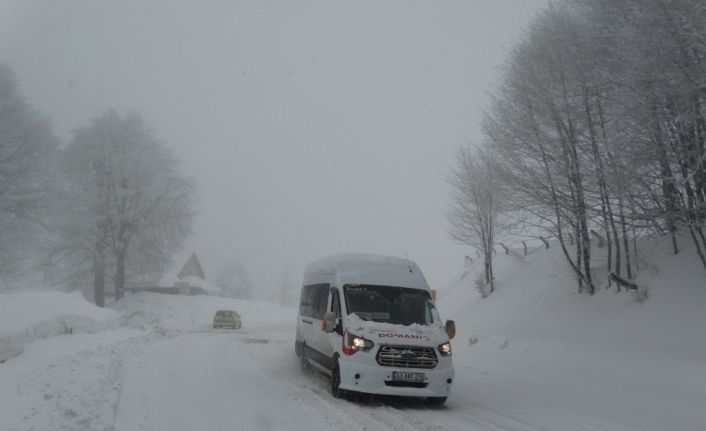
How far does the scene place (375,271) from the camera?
36.5 feet

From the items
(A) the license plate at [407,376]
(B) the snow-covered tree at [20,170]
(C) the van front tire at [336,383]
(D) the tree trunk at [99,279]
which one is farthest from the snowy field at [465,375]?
(D) the tree trunk at [99,279]

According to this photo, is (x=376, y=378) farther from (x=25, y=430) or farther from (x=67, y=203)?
(x=67, y=203)

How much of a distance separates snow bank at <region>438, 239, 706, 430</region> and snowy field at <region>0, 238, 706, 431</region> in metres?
0.03

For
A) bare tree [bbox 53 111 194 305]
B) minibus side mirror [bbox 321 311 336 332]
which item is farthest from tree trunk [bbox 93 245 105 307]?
minibus side mirror [bbox 321 311 336 332]

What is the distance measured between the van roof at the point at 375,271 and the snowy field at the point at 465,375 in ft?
7.50

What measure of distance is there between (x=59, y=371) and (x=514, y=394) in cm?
912

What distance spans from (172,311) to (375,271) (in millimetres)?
26106

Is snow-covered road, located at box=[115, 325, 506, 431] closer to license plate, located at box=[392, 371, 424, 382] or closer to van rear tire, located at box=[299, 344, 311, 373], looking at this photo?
van rear tire, located at box=[299, 344, 311, 373]

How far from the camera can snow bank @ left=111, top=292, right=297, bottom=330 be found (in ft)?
97.0

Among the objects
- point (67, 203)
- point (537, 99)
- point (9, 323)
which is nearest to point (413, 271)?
point (537, 99)

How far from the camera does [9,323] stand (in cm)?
1550

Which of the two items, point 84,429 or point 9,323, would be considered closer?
point 84,429

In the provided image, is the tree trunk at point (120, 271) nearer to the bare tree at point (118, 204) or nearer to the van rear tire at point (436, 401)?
the bare tree at point (118, 204)

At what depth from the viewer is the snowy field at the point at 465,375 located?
766cm
